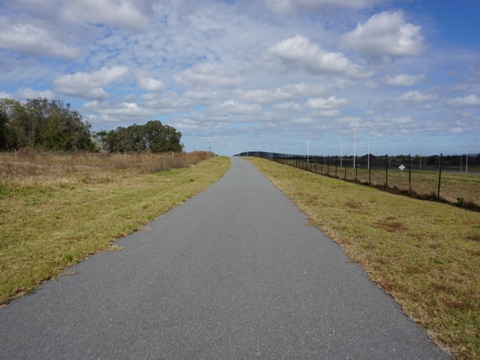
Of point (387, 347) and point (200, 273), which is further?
point (200, 273)

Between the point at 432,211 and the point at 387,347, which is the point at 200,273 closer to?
the point at 387,347

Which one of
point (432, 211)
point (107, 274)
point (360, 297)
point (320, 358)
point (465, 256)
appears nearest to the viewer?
point (320, 358)

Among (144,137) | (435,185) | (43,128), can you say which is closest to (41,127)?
(43,128)

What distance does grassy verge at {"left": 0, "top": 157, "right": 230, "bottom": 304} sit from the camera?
562 centimetres

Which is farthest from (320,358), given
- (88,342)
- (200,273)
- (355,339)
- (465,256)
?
(465,256)

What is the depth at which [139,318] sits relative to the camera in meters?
3.96

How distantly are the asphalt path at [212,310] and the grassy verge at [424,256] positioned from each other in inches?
10.0

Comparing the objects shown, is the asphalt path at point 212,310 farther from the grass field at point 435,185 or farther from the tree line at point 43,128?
the tree line at point 43,128

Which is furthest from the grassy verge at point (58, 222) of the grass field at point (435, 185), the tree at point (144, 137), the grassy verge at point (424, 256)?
the tree at point (144, 137)

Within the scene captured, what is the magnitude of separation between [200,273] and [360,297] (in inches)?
90.0

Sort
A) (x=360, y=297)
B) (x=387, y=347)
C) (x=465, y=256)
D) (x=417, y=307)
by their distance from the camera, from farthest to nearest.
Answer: (x=465, y=256) < (x=360, y=297) < (x=417, y=307) < (x=387, y=347)

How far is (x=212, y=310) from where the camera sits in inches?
164

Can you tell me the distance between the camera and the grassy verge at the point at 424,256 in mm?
3971

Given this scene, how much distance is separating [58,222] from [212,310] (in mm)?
6778
